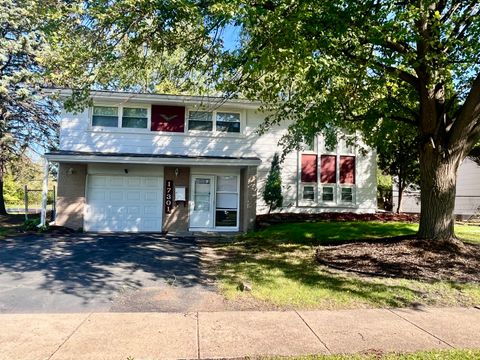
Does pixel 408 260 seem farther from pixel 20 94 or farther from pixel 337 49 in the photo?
pixel 20 94

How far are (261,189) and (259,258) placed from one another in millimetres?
7016

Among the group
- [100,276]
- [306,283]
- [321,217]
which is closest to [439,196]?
[306,283]

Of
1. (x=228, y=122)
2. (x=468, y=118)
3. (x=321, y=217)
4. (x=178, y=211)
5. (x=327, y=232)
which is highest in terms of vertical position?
(x=228, y=122)

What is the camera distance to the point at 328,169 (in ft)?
55.8

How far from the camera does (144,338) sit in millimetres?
4488

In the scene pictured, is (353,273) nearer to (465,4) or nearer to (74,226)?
(465,4)

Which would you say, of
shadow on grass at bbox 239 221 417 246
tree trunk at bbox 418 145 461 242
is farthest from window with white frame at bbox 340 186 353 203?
tree trunk at bbox 418 145 461 242

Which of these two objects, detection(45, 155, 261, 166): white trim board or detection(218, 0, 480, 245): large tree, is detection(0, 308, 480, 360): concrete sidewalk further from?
detection(45, 155, 261, 166): white trim board

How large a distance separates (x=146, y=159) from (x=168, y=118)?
8.29 ft

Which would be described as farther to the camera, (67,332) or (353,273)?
(353,273)

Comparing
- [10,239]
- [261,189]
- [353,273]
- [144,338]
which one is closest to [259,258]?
[353,273]

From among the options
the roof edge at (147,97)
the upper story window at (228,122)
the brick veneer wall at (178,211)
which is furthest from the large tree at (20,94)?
the upper story window at (228,122)

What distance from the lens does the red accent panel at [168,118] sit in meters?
15.5

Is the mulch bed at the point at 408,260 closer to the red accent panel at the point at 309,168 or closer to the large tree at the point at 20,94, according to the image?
the red accent panel at the point at 309,168
